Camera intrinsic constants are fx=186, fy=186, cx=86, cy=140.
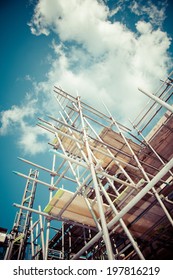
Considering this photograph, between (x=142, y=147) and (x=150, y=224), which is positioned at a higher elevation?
(x=142, y=147)

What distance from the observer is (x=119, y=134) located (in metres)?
7.18

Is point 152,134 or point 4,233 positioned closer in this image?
point 152,134

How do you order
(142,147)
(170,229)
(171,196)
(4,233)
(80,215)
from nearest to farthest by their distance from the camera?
(171,196)
(80,215)
(170,229)
(142,147)
(4,233)

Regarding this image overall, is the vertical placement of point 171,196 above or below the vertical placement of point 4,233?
below

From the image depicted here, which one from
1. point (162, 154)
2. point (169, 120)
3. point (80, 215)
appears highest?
point (169, 120)

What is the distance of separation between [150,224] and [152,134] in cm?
352
